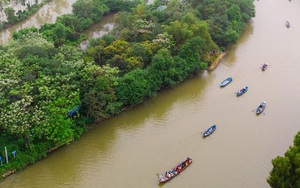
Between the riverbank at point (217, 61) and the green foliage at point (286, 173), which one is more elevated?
the riverbank at point (217, 61)

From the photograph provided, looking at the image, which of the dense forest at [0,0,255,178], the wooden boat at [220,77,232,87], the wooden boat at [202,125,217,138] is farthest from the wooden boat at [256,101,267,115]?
the dense forest at [0,0,255,178]

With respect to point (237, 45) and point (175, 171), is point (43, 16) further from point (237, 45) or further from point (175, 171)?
point (175, 171)

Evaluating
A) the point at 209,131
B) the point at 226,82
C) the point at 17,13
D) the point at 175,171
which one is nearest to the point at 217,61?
the point at 226,82

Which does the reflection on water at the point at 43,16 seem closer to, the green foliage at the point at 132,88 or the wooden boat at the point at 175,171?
the green foliage at the point at 132,88

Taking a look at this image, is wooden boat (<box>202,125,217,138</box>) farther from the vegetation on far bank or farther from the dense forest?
the vegetation on far bank

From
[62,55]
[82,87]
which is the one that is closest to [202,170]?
[82,87]

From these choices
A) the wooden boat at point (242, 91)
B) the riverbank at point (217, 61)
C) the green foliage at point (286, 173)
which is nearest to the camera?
the green foliage at point (286, 173)

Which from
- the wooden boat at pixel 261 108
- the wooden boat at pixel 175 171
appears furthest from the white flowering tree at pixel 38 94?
the wooden boat at pixel 261 108
